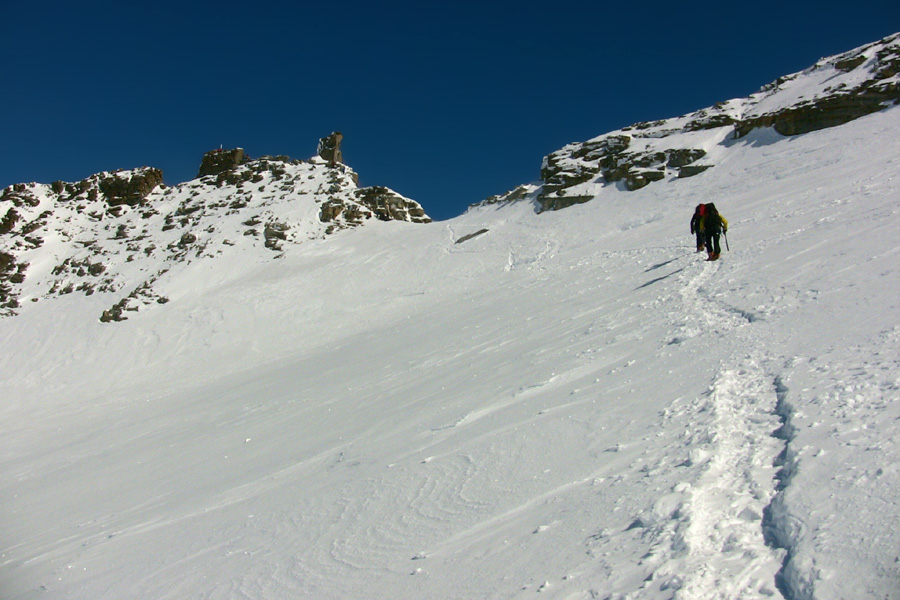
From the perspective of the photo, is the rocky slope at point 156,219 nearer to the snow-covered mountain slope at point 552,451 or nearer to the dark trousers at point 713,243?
the snow-covered mountain slope at point 552,451

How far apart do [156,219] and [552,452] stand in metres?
44.6

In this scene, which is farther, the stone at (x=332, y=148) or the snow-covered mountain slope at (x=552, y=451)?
the stone at (x=332, y=148)

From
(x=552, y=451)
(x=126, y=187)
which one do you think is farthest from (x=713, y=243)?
(x=126, y=187)

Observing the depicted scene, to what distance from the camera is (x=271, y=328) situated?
25.5 m

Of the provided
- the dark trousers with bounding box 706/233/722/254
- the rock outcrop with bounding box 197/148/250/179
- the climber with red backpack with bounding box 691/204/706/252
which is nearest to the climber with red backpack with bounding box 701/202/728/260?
the dark trousers with bounding box 706/233/722/254

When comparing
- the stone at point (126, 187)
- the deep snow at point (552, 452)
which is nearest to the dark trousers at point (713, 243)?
the deep snow at point (552, 452)

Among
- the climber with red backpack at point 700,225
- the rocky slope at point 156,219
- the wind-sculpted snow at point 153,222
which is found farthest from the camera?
the rocky slope at point 156,219

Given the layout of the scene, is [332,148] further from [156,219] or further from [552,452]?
[552,452]

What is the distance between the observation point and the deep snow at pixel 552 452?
343 cm

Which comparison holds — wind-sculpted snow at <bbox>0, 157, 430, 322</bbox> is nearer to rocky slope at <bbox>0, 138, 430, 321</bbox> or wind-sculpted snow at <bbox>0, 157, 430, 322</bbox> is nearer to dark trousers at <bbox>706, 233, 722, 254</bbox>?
rocky slope at <bbox>0, 138, 430, 321</bbox>

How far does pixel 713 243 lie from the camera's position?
13.7 metres

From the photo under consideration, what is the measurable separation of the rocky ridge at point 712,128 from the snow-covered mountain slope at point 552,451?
12581 mm

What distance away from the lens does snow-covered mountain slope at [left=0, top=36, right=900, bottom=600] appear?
3.44 meters

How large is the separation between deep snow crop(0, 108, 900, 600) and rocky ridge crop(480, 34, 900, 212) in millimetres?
13902
